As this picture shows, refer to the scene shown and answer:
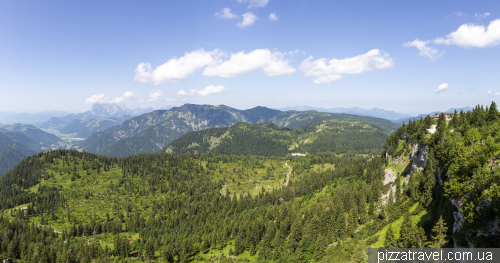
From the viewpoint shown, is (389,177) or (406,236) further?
(389,177)

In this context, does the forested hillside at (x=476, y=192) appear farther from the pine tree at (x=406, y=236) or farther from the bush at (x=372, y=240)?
the bush at (x=372, y=240)

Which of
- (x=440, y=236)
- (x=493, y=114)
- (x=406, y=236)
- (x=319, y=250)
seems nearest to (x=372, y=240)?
(x=406, y=236)

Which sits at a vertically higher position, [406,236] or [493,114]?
[493,114]

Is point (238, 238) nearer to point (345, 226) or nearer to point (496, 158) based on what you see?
point (345, 226)

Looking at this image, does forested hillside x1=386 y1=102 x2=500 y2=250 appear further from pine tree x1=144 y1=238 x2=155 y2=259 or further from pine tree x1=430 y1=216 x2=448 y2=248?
pine tree x1=144 y1=238 x2=155 y2=259

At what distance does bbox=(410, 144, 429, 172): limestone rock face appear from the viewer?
96.9 metres

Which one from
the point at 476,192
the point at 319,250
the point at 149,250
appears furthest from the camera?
the point at 149,250

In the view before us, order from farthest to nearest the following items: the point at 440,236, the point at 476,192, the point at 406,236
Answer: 1. the point at 406,236
2. the point at 440,236
3. the point at 476,192

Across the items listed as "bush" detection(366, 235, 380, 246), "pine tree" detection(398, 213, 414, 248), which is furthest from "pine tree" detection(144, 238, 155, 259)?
"pine tree" detection(398, 213, 414, 248)

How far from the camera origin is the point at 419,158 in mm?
101688

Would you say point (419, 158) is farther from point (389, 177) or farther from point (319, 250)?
point (319, 250)

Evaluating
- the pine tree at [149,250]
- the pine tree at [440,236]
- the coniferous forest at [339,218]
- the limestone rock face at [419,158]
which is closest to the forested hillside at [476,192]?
the coniferous forest at [339,218]

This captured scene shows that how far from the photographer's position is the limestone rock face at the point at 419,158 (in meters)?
96.9

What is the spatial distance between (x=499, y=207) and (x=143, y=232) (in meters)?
181
